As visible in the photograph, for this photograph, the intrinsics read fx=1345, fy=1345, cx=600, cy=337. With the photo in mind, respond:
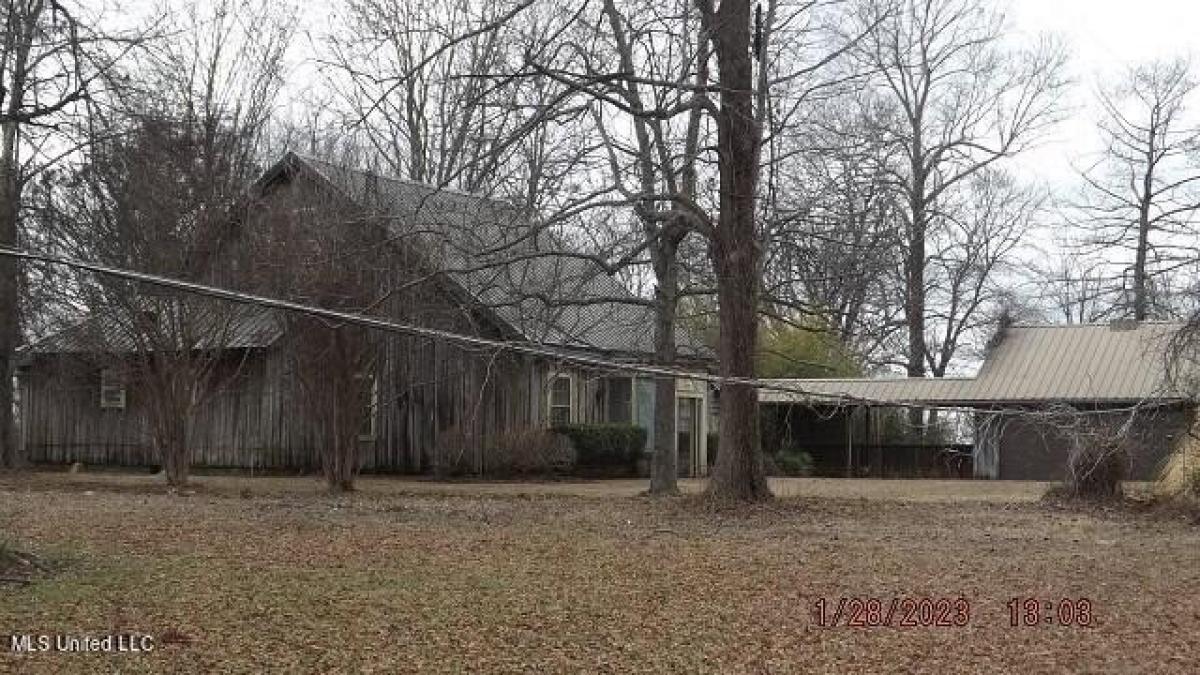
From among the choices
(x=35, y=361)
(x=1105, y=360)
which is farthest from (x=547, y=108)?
(x=1105, y=360)

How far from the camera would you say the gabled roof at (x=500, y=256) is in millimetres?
17438

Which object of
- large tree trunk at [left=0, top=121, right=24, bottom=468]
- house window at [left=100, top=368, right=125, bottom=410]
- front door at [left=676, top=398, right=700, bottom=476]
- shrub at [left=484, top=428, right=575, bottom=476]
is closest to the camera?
large tree trunk at [left=0, top=121, right=24, bottom=468]

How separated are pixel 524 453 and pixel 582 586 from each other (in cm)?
1604

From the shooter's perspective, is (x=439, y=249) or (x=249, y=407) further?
(x=249, y=407)

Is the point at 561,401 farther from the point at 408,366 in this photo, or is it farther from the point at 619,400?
the point at 408,366

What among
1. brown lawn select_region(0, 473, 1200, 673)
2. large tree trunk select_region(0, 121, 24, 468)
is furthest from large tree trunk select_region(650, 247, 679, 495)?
large tree trunk select_region(0, 121, 24, 468)

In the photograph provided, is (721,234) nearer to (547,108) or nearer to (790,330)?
(547,108)

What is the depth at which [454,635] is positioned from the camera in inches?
305

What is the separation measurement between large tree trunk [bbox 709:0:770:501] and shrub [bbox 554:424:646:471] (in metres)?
10.2

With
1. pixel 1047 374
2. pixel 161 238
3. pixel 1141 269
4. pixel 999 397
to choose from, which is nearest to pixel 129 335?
pixel 161 238

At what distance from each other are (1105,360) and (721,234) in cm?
1921

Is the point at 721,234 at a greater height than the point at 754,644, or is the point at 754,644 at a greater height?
the point at 721,234

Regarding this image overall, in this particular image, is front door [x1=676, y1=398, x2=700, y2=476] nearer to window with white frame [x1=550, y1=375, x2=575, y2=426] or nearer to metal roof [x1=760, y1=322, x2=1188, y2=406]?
metal roof [x1=760, y1=322, x2=1188, y2=406]

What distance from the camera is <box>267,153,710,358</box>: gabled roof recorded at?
687 inches
